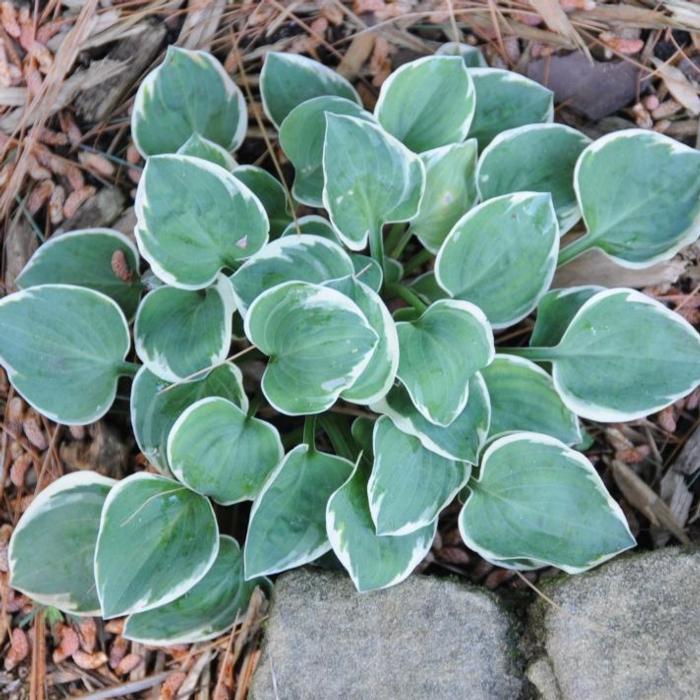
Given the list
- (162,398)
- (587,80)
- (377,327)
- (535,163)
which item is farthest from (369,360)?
(587,80)

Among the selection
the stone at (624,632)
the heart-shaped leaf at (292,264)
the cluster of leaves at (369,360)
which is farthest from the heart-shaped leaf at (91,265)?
the stone at (624,632)

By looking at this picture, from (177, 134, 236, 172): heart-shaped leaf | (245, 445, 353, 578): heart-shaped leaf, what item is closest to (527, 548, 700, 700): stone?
(245, 445, 353, 578): heart-shaped leaf

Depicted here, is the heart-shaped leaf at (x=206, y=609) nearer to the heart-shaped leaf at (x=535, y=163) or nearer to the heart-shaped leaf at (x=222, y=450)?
the heart-shaped leaf at (x=222, y=450)

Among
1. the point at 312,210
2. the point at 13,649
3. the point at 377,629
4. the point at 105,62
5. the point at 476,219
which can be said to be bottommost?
the point at 13,649

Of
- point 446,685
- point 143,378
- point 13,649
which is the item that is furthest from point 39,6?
point 446,685

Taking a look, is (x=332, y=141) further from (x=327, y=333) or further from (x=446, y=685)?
(x=446, y=685)

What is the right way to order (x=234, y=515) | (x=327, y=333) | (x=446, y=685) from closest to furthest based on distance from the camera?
1. (x=327, y=333)
2. (x=446, y=685)
3. (x=234, y=515)
